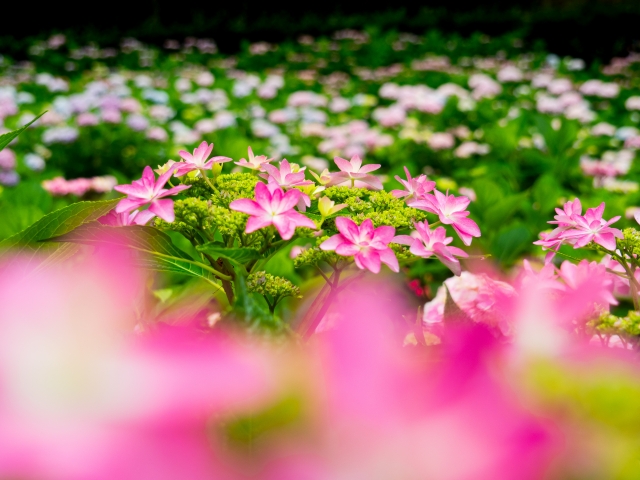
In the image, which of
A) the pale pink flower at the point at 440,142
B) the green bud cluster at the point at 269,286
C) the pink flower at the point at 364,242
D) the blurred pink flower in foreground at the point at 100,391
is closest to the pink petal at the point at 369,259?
the pink flower at the point at 364,242

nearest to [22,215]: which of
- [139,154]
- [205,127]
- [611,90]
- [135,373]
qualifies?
[135,373]

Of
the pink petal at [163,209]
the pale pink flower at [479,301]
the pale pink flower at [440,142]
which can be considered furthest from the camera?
the pale pink flower at [440,142]

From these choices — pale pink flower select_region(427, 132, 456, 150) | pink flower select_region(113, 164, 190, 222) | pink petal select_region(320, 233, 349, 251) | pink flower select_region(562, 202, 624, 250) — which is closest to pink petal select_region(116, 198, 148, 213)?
pink flower select_region(113, 164, 190, 222)

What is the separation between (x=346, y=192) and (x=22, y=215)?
1284 mm

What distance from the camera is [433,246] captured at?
2.40 ft

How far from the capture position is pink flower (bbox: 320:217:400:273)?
0.65 meters

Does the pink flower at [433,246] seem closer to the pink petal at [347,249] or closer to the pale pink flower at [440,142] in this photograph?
the pink petal at [347,249]

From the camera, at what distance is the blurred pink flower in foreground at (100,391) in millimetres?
266

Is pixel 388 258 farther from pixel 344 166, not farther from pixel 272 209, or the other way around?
pixel 344 166

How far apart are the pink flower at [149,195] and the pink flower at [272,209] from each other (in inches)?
3.6

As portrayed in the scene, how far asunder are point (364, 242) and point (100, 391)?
0.42 metres

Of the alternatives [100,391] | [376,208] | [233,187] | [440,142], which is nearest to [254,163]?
[233,187]

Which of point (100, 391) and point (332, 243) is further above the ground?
point (100, 391)

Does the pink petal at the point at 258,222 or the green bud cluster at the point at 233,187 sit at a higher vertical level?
the pink petal at the point at 258,222
